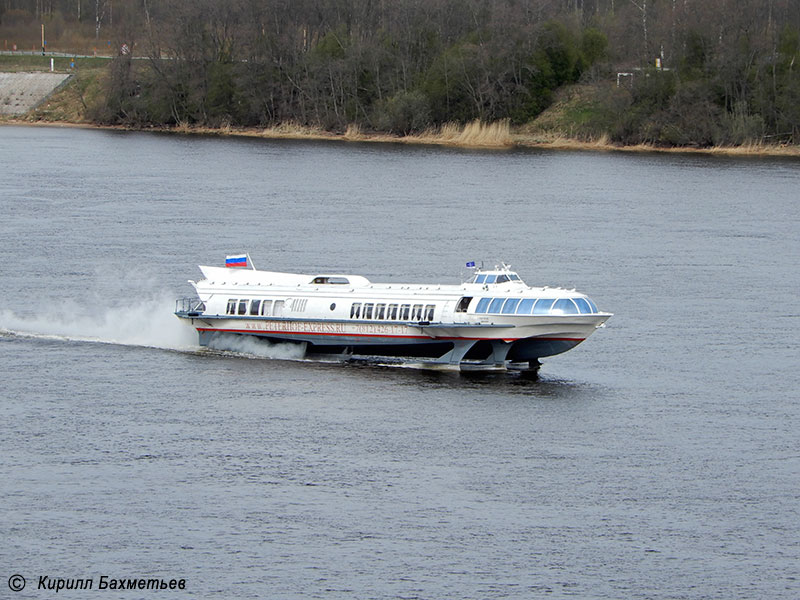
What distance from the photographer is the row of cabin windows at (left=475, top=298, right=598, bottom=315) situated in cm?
6253

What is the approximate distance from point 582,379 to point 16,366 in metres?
26.6

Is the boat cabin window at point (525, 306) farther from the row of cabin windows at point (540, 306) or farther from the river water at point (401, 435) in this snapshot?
the river water at point (401, 435)

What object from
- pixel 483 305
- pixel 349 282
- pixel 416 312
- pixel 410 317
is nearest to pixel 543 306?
pixel 483 305

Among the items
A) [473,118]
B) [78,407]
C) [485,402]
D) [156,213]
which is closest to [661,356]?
[485,402]

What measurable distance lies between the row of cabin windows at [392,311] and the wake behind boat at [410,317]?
0.15 feet

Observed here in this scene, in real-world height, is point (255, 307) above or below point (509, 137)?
below

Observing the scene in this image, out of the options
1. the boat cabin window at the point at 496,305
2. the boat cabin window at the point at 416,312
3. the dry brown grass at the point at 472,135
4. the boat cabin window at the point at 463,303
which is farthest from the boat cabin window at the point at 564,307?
the dry brown grass at the point at 472,135

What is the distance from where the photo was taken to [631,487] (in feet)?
162

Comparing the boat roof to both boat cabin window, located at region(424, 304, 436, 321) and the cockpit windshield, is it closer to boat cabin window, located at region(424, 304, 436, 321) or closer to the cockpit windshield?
the cockpit windshield

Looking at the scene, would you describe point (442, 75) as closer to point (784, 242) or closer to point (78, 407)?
point (784, 242)

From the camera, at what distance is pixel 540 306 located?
62781mm

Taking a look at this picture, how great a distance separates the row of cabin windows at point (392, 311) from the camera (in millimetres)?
64375

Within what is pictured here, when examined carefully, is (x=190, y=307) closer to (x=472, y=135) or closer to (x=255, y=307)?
(x=255, y=307)

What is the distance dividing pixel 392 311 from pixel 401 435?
11.7m
